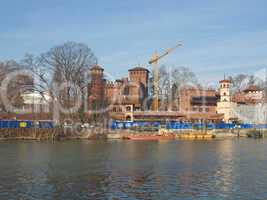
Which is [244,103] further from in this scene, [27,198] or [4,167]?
[27,198]

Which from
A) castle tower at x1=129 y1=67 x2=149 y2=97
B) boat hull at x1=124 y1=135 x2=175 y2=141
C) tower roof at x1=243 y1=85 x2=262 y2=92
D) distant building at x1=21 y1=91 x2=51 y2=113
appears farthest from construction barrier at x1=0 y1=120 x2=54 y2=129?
tower roof at x1=243 y1=85 x2=262 y2=92

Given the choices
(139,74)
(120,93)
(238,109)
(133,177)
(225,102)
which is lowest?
(133,177)

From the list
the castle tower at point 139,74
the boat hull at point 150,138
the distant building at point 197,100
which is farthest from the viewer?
the castle tower at point 139,74

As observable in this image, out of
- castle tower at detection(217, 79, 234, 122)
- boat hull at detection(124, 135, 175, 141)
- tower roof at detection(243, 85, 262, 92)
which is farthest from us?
tower roof at detection(243, 85, 262, 92)

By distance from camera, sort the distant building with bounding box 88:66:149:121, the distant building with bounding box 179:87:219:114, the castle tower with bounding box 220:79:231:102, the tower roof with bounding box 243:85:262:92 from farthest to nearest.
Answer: the tower roof with bounding box 243:85:262:92 → the distant building with bounding box 179:87:219:114 → the castle tower with bounding box 220:79:231:102 → the distant building with bounding box 88:66:149:121

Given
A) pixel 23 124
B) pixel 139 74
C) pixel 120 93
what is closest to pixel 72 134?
pixel 23 124

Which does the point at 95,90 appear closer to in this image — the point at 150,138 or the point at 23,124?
the point at 23,124

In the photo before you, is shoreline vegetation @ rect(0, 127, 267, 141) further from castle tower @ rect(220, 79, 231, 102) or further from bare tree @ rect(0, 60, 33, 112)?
castle tower @ rect(220, 79, 231, 102)

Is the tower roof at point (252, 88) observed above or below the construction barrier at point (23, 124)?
above

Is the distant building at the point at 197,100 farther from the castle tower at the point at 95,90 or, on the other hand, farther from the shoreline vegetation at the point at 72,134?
the shoreline vegetation at the point at 72,134

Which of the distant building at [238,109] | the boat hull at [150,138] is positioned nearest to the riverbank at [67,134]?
the boat hull at [150,138]

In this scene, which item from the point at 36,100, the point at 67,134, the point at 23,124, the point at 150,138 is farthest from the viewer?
the point at 36,100

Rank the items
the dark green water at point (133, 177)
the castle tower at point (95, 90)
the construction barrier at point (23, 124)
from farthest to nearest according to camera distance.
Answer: the castle tower at point (95, 90)
the construction barrier at point (23, 124)
the dark green water at point (133, 177)

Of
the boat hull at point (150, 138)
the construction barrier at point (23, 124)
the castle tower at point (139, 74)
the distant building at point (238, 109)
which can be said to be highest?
the castle tower at point (139, 74)
